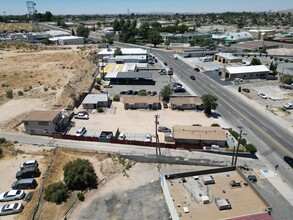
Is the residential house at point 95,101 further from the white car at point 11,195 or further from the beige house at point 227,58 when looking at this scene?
the beige house at point 227,58

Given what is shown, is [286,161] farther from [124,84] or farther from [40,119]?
[124,84]

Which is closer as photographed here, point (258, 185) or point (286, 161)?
point (258, 185)

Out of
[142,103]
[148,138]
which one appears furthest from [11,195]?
[142,103]

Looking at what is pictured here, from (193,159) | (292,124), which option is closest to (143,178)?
(193,159)

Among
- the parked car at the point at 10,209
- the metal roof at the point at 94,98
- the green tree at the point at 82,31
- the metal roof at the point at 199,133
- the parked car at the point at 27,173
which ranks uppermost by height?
the green tree at the point at 82,31

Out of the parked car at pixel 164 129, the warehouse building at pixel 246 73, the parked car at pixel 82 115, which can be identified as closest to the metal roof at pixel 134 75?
the parked car at pixel 82 115

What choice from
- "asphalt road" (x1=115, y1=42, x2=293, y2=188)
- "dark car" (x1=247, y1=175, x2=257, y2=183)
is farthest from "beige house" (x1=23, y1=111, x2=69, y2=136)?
"asphalt road" (x1=115, y1=42, x2=293, y2=188)
